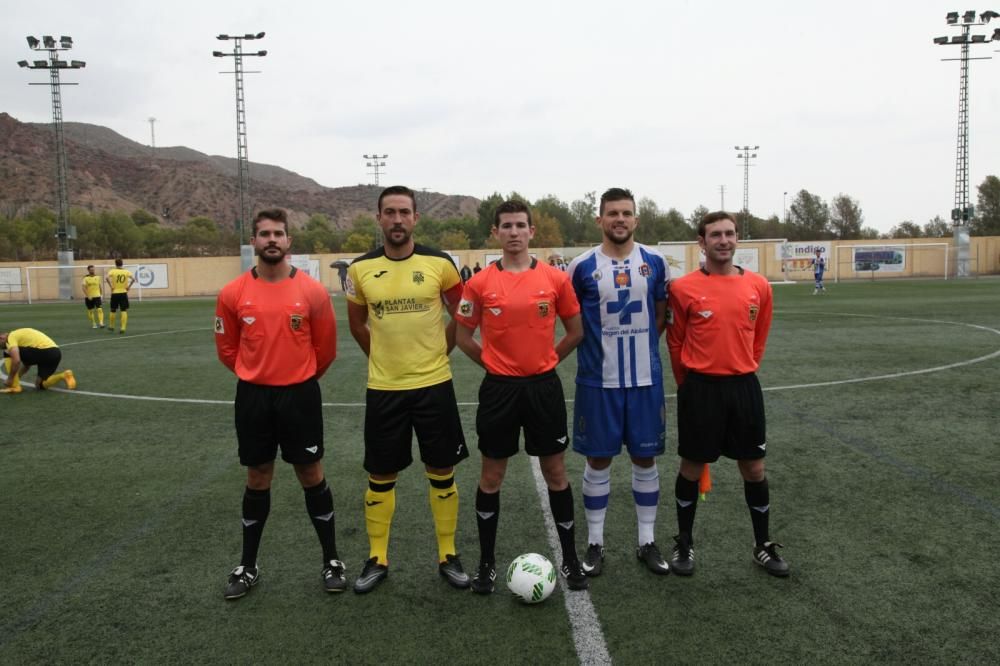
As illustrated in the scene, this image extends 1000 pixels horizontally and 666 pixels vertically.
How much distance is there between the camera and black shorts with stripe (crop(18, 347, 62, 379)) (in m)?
10.1

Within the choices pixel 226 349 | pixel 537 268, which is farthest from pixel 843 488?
pixel 226 349

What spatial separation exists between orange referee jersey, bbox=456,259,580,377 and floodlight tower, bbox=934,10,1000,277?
47083mm

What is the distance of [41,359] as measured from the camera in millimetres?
10070

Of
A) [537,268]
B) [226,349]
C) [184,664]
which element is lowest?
[184,664]

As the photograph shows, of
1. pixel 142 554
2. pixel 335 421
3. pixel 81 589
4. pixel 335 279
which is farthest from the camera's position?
pixel 335 279

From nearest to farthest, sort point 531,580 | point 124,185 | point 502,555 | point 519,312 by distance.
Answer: point 531,580 < point 519,312 < point 502,555 < point 124,185

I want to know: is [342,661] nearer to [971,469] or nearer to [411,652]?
[411,652]

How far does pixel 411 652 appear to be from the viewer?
3.19m

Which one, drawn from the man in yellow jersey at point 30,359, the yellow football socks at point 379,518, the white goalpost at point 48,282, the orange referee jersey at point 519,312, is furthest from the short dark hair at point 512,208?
the white goalpost at point 48,282

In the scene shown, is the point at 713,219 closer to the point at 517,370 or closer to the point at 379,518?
the point at 517,370

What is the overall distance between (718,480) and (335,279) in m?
42.6

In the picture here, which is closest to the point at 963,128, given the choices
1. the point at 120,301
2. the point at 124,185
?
the point at 120,301

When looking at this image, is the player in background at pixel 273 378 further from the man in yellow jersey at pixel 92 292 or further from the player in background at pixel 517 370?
the man in yellow jersey at pixel 92 292

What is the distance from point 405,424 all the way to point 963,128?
4860 centimetres
